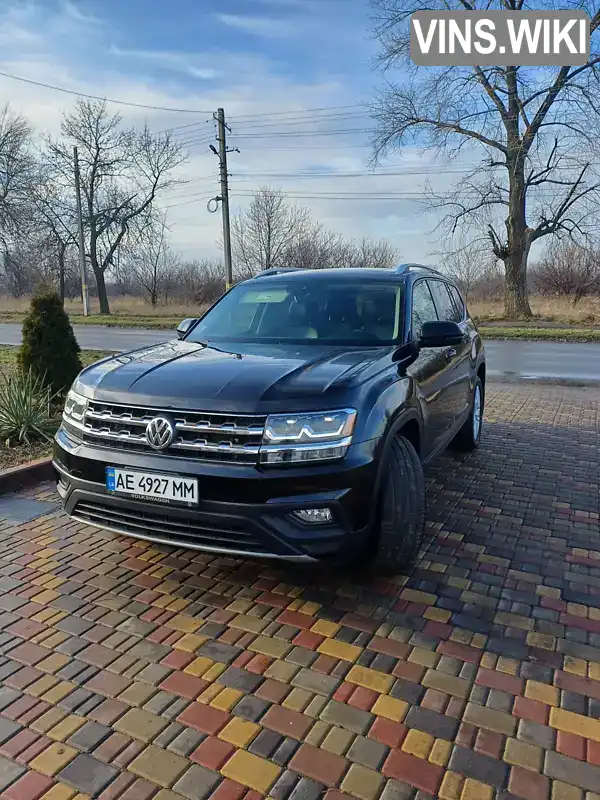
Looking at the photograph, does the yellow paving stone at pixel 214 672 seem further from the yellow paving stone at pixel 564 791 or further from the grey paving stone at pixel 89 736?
the yellow paving stone at pixel 564 791

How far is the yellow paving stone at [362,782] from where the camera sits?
6.40 feet

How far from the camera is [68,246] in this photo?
126 ft

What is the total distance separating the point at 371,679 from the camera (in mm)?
2539

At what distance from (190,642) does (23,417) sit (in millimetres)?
4040

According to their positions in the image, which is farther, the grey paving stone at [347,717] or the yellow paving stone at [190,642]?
the yellow paving stone at [190,642]

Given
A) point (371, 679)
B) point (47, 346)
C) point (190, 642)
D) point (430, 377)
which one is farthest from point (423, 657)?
point (47, 346)

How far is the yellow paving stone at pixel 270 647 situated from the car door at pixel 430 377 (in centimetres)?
169

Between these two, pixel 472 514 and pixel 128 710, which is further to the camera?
pixel 472 514

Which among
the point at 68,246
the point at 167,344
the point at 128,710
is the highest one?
the point at 68,246

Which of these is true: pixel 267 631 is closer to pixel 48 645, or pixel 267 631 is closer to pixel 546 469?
pixel 48 645

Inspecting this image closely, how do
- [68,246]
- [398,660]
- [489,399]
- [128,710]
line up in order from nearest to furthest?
[128,710]
[398,660]
[489,399]
[68,246]

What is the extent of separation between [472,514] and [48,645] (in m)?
2.89

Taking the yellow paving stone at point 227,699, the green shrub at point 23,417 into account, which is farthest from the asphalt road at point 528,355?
the yellow paving stone at point 227,699

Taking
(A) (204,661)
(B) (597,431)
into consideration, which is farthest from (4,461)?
(B) (597,431)
